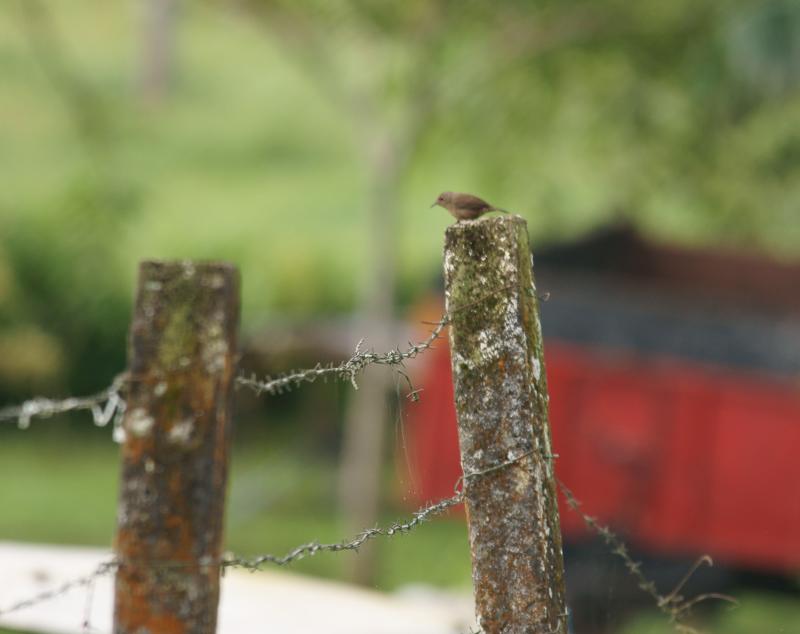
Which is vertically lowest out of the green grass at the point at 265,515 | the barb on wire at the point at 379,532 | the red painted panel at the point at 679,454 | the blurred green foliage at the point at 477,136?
the barb on wire at the point at 379,532

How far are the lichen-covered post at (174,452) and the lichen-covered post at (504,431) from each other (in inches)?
30.1

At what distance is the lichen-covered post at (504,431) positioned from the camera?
7.55 feet

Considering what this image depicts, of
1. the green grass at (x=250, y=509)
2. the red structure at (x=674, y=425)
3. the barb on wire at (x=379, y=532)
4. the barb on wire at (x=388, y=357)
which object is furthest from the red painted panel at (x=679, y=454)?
the barb on wire at (x=388, y=357)

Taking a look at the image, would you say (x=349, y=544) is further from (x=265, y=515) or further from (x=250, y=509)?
(x=250, y=509)

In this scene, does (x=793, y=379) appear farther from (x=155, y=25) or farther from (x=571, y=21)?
(x=155, y=25)

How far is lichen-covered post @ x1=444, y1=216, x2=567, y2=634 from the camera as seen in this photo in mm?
2301

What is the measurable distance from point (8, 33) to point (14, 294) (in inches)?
830

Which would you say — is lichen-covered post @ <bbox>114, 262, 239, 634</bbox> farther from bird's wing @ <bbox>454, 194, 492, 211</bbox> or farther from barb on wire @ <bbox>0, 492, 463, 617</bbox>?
bird's wing @ <bbox>454, 194, 492, 211</bbox>

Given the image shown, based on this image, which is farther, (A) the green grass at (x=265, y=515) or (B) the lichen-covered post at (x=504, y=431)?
(A) the green grass at (x=265, y=515)

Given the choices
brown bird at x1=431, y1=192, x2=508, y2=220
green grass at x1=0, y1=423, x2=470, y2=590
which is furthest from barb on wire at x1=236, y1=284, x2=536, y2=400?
green grass at x1=0, y1=423, x2=470, y2=590

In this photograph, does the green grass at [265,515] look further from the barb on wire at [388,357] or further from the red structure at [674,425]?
the barb on wire at [388,357]

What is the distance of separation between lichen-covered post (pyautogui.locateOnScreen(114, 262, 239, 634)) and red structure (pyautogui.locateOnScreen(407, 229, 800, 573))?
5240 millimetres

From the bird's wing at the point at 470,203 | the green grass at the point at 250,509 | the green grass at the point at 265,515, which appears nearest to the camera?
the bird's wing at the point at 470,203

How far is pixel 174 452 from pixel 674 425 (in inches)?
236
